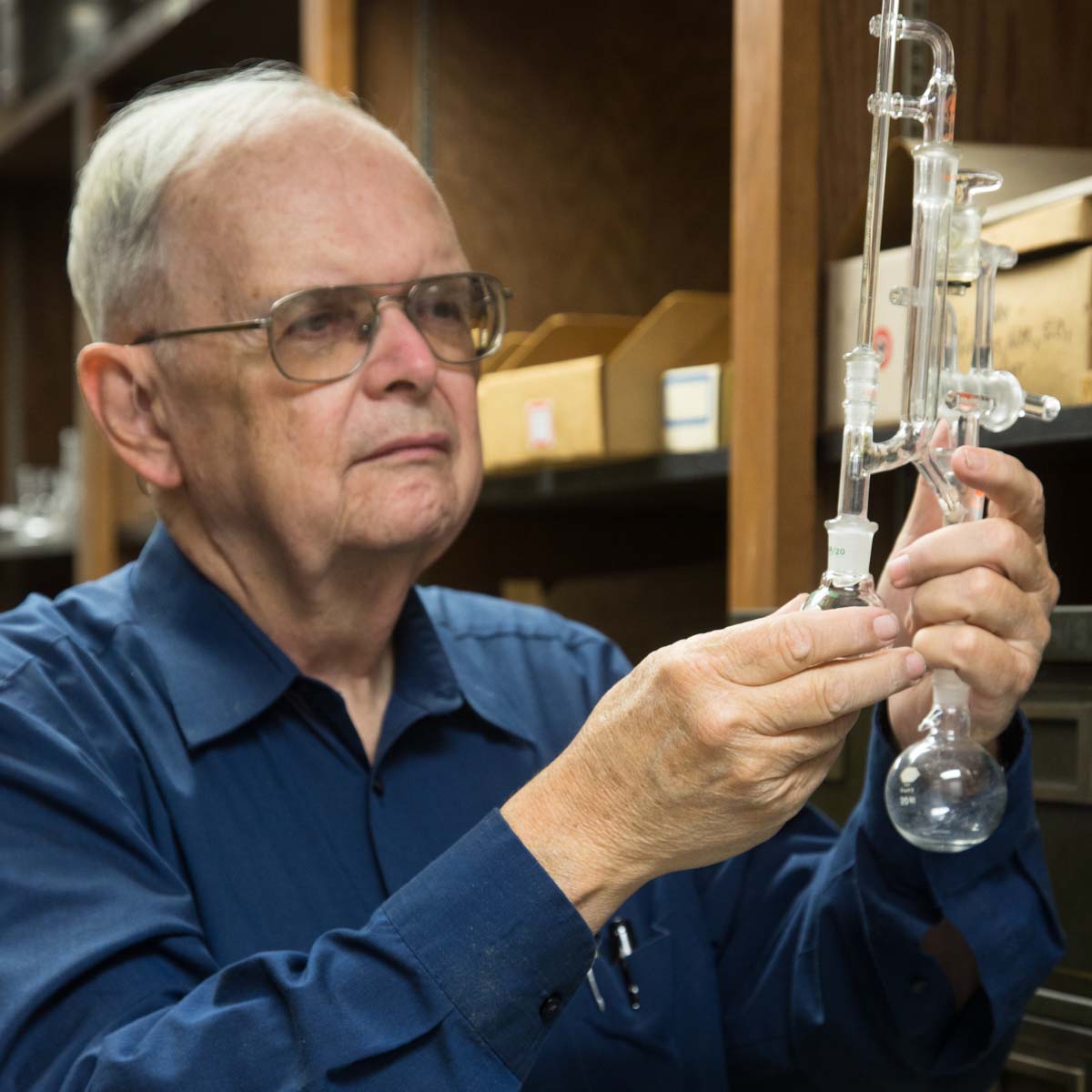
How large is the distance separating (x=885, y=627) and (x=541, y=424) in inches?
39.4

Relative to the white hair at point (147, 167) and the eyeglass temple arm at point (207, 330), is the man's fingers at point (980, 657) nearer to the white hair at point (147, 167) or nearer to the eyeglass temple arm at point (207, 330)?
the eyeglass temple arm at point (207, 330)

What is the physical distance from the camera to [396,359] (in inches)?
47.9

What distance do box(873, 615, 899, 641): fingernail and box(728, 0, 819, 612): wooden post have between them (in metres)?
0.63

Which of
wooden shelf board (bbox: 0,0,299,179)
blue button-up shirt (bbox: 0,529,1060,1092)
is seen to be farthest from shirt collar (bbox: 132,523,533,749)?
wooden shelf board (bbox: 0,0,299,179)

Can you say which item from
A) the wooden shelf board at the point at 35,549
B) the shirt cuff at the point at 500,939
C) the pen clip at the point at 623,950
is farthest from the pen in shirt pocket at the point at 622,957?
the wooden shelf board at the point at 35,549

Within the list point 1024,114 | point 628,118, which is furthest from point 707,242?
point 1024,114

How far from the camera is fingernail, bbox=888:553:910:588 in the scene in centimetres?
86

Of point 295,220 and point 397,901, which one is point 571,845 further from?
point 295,220

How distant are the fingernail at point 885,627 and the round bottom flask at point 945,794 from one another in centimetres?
7

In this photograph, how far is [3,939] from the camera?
3.03ft

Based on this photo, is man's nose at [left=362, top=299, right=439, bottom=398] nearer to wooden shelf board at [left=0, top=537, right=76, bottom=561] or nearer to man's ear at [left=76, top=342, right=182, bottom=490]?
man's ear at [left=76, top=342, right=182, bottom=490]

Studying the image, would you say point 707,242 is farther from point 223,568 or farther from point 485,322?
point 223,568

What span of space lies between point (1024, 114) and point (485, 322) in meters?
0.60

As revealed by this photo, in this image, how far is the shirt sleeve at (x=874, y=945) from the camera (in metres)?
1.07
